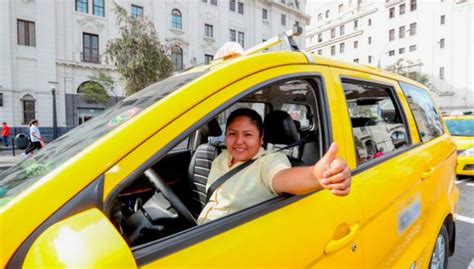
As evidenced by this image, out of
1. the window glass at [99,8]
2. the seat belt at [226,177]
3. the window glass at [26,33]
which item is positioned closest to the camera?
the seat belt at [226,177]

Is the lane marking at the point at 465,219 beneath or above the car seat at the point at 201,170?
beneath

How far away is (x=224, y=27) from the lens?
30.1 m

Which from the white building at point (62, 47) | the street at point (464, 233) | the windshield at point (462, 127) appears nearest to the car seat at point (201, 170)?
the street at point (464, 233)

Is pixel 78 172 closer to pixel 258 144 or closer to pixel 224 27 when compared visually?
pixel 258 144

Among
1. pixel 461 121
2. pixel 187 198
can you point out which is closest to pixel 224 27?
pixel 461 121

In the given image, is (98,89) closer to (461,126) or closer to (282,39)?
(461,126)

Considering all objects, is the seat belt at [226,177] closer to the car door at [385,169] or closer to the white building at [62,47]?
the car door at [385,169]

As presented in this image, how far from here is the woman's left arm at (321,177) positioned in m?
1.07

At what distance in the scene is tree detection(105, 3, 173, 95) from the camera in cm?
1541

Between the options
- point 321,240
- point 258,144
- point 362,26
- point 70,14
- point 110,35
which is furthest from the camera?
point 362,26

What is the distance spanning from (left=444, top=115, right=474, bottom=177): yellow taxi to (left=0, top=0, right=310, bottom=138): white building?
1248 centimetres

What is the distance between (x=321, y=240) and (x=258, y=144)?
0.63 m

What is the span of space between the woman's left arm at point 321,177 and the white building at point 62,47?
16.7 metres

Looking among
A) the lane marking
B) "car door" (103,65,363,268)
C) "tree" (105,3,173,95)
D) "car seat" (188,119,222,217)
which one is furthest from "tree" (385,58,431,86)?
"car door" (103,65,363,268)
